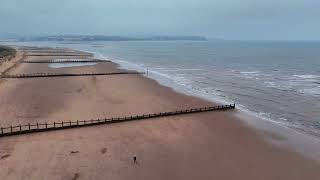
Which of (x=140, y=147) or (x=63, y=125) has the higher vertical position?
(x=140, y=147)

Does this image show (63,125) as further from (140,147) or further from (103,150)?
(140,147)

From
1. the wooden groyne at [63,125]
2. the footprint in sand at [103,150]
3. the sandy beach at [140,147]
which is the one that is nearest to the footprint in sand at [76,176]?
the sandy beach at [140,147]

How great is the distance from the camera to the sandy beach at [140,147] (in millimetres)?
27625

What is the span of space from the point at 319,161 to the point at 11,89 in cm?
4883

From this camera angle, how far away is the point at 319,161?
3095cm

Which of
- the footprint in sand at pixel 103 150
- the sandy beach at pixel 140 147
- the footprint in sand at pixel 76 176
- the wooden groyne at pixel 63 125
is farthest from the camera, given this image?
the wooden groyne at pixel 63 125

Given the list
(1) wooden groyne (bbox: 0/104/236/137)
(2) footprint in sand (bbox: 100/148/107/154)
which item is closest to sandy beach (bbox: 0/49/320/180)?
(2) footprint in sand (bbox: 100/148/107/154)

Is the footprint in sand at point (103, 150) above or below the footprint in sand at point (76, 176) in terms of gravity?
above

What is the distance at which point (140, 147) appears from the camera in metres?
32.9

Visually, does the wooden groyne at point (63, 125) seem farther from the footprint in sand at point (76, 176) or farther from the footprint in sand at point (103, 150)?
the footprint in sand at point (76, 176)

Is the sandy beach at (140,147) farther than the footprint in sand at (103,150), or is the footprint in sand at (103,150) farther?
the footprint in sand at (103,150)

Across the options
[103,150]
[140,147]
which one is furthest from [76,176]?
[140,147]

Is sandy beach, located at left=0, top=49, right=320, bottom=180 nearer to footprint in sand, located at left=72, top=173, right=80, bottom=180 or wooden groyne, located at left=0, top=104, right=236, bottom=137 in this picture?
footprint in sand, located at left=72, top=173, right=80, bottom=180

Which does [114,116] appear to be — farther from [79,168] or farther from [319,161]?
[319,161]
